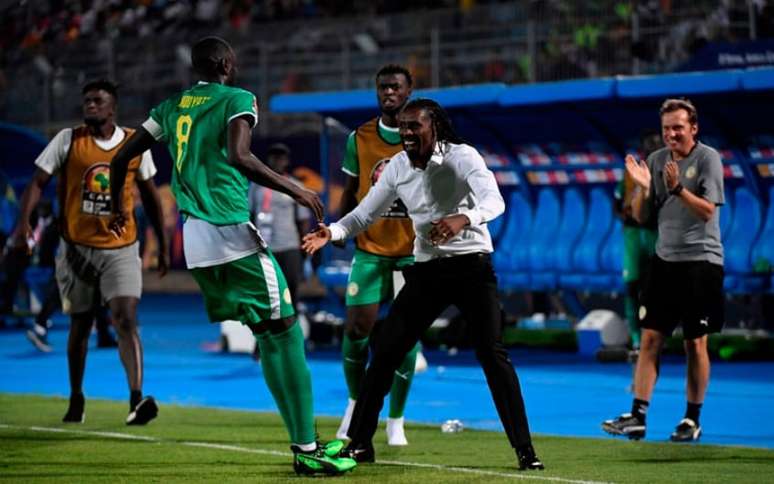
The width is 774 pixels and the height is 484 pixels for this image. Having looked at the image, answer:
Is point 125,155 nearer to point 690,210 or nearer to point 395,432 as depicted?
point 395,432

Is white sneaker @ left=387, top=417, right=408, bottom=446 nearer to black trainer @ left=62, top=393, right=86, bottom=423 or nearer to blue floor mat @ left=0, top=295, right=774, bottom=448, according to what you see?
blue floor mat @ left=0, top=295, right=774, bottom=448

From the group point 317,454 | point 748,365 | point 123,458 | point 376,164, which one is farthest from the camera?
point 748,365

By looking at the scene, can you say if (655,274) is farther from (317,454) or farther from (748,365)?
(748,365)

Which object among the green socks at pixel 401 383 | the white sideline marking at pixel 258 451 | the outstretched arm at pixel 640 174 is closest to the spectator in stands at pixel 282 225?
the white sideline marking at pixel 258 451

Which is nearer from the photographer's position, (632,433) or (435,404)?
(632,433)

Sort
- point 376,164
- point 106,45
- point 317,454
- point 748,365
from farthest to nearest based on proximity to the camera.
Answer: point 106,45, point 748,365, point 376,164, point 317,454

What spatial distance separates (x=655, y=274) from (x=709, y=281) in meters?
0.36

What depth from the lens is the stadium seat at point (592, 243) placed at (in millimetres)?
18344

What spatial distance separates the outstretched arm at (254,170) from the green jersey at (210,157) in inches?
3.8

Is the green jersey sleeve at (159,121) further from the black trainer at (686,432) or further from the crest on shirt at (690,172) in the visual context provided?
the black trainer at (686,432)

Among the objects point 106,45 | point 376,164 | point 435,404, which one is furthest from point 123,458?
point 106,45

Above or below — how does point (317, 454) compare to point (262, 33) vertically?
below

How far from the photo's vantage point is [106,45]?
30.0 m

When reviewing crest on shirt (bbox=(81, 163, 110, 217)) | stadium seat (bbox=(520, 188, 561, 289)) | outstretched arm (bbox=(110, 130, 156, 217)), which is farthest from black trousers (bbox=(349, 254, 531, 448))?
stadium seat (bbox=(520, 188, 561, 289))
